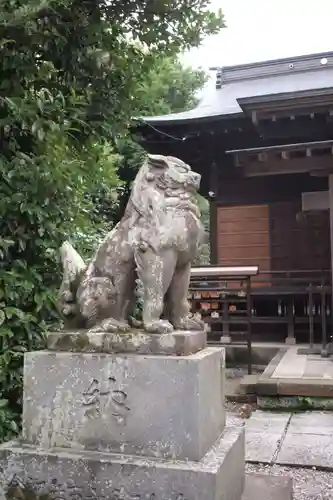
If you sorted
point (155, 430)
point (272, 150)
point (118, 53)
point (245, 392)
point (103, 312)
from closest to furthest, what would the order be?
point (155, 430) < point (103, 312) < point (118, 53) < point (245, 392) < point (272, 150)

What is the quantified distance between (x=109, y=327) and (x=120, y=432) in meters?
0.49

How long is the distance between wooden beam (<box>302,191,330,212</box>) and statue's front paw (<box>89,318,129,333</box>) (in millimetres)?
5261

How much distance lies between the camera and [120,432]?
227 cm

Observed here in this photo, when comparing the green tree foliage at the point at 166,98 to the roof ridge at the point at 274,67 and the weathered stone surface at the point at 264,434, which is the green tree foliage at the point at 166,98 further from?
the weathered stone surface at the point at 264,434

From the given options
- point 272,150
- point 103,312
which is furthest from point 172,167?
point 272,150

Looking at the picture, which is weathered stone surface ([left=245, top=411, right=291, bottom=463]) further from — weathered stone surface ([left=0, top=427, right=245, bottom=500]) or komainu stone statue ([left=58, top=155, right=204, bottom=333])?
komainu stone statue ([left=58, top=155, right=204, bottom=333])

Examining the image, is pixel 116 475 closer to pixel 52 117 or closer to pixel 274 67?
pixel 52 117

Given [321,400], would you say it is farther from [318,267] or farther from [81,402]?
[318,267]

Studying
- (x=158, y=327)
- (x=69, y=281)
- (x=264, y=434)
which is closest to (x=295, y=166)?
(x=264, y=434)

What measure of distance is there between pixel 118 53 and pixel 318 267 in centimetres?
629

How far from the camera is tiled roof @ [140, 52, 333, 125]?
13.2m

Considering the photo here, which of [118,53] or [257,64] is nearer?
[118,53]

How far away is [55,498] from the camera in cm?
226

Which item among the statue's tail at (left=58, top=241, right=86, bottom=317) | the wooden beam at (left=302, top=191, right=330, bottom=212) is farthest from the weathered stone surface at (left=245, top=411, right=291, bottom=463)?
the wooden beam at (left=302, top=191, right=330, bottom=212)
